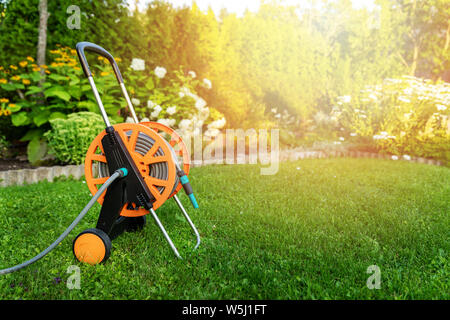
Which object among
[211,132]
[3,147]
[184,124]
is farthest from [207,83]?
[3,147]

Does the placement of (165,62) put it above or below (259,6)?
below

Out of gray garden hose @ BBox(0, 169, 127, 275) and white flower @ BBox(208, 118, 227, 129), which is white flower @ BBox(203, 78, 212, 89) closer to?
white flower @ BBox(208, 118, 227, 129)

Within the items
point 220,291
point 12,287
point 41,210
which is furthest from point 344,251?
point 41,210

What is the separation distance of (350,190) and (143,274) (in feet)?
8.91

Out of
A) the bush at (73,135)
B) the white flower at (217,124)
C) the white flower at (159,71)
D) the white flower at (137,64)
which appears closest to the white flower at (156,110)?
the white flower at (159,71)

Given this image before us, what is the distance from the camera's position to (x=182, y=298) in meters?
1.75

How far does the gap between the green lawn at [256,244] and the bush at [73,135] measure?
50cm

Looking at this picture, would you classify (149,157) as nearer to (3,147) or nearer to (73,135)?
(73,135)

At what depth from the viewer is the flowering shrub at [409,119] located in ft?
19.9

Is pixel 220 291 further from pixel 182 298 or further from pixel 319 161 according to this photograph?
pixel 319 161

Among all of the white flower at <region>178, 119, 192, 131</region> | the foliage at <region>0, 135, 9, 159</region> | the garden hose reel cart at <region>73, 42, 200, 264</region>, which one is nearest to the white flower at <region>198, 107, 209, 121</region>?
the white flower at <region>178, 119, 192, 131</region>

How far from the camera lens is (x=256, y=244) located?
238 cm

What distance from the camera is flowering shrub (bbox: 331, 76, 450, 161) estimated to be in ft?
19.9
